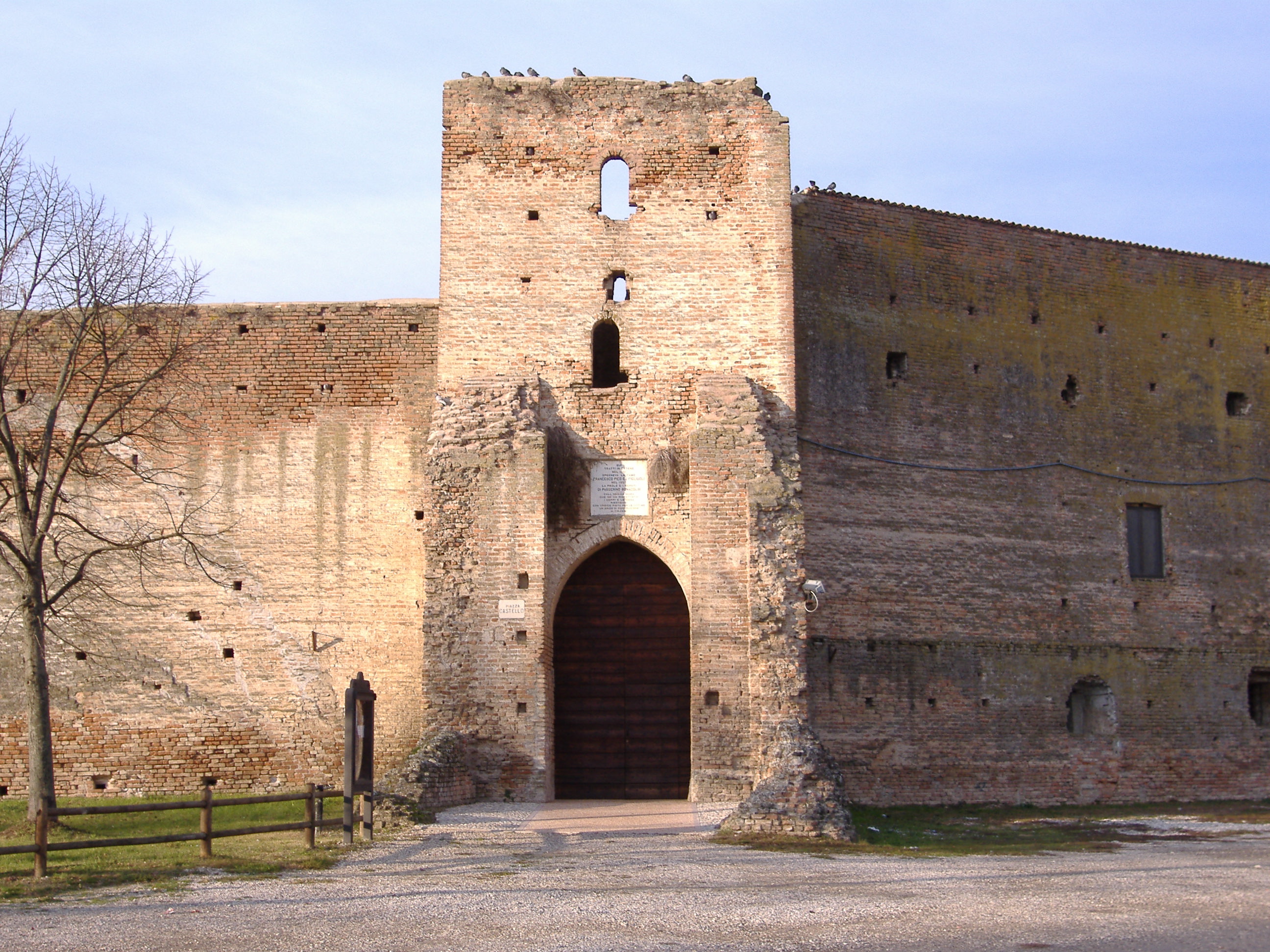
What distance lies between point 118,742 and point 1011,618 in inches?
489

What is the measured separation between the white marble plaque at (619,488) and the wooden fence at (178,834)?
461cm

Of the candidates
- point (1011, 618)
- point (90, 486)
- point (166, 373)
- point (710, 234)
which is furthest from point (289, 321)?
point (1011, 618)

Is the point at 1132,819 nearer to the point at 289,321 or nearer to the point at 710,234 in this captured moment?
the point at 710,234

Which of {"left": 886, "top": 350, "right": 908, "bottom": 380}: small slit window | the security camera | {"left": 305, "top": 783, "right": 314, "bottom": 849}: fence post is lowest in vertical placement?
{"left": 305, "top": 783, "right": 314, "bottom": 849}: fence post

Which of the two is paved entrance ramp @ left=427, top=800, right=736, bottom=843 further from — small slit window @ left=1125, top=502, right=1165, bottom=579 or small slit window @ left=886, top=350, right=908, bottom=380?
small slit window @ left=1125, top=502, right=1165, bottom=579

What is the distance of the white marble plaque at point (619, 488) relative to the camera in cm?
1609

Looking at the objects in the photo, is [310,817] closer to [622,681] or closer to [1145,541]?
[622,681]

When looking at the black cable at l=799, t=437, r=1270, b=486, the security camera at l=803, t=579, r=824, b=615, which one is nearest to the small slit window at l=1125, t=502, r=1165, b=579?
the black cable at l=799, t=437, r=1270, b=486

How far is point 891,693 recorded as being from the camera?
19.2 metres

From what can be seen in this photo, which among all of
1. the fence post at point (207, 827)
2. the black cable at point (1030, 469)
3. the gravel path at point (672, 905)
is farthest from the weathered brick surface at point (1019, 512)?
the fence post at point (207, 827)

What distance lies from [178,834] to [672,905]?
4974 mm

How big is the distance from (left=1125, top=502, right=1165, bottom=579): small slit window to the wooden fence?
43.5ft

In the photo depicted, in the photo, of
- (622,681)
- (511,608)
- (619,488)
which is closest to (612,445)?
(619,488)

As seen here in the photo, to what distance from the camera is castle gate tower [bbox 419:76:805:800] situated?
15352 millimetres
